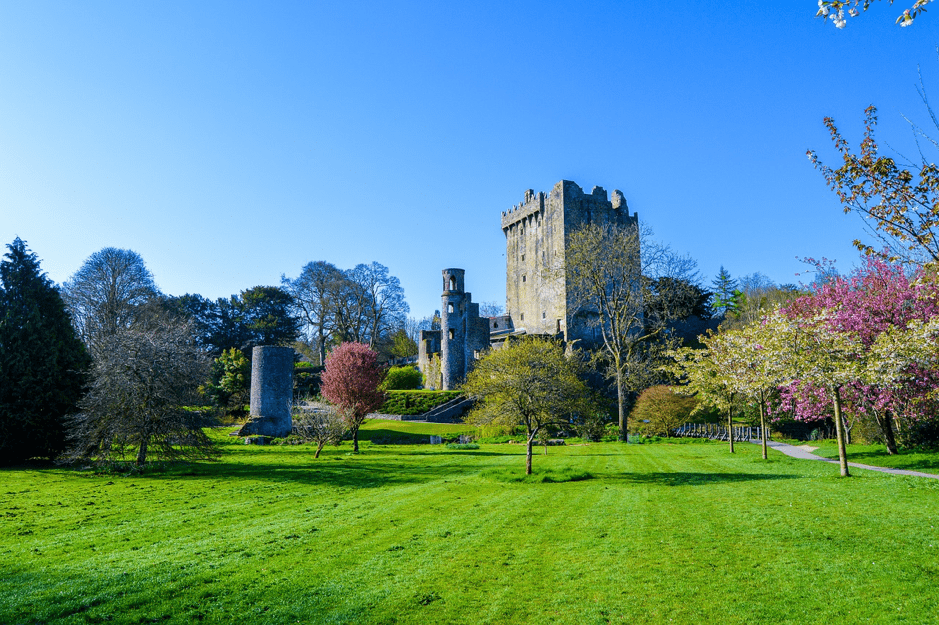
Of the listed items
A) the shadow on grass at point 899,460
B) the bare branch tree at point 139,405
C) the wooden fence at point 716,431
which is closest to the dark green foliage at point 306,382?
the wooden fence at point 716,431

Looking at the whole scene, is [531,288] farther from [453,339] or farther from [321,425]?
[321,425]

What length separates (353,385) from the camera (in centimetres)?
2667

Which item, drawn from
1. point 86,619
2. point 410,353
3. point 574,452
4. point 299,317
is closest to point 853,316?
point 574,452

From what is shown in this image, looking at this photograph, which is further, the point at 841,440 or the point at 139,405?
the point at 139,405

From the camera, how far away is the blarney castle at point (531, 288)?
5288cm

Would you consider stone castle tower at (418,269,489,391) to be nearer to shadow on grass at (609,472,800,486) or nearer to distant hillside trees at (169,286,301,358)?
distant hillside trees at (169,286,301,358)

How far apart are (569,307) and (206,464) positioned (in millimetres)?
38569

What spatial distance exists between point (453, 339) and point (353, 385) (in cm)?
2658

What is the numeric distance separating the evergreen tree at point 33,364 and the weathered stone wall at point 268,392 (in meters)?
11.8

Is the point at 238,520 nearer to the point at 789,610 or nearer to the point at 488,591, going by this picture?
the point at 488,591

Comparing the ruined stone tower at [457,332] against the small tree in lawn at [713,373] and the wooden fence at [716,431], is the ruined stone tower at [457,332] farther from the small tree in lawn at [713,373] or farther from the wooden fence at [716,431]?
the small tree in lawn at [713,373]

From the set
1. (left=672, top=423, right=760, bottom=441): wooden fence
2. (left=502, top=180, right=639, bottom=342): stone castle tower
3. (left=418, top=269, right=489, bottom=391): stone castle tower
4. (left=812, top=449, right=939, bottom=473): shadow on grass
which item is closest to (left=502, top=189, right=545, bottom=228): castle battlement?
(left=502, top=180, right=639, bottom=342): stone castle tower

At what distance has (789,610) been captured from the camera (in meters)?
5.63

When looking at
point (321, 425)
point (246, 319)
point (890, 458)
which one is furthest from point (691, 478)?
point (246, 319)
